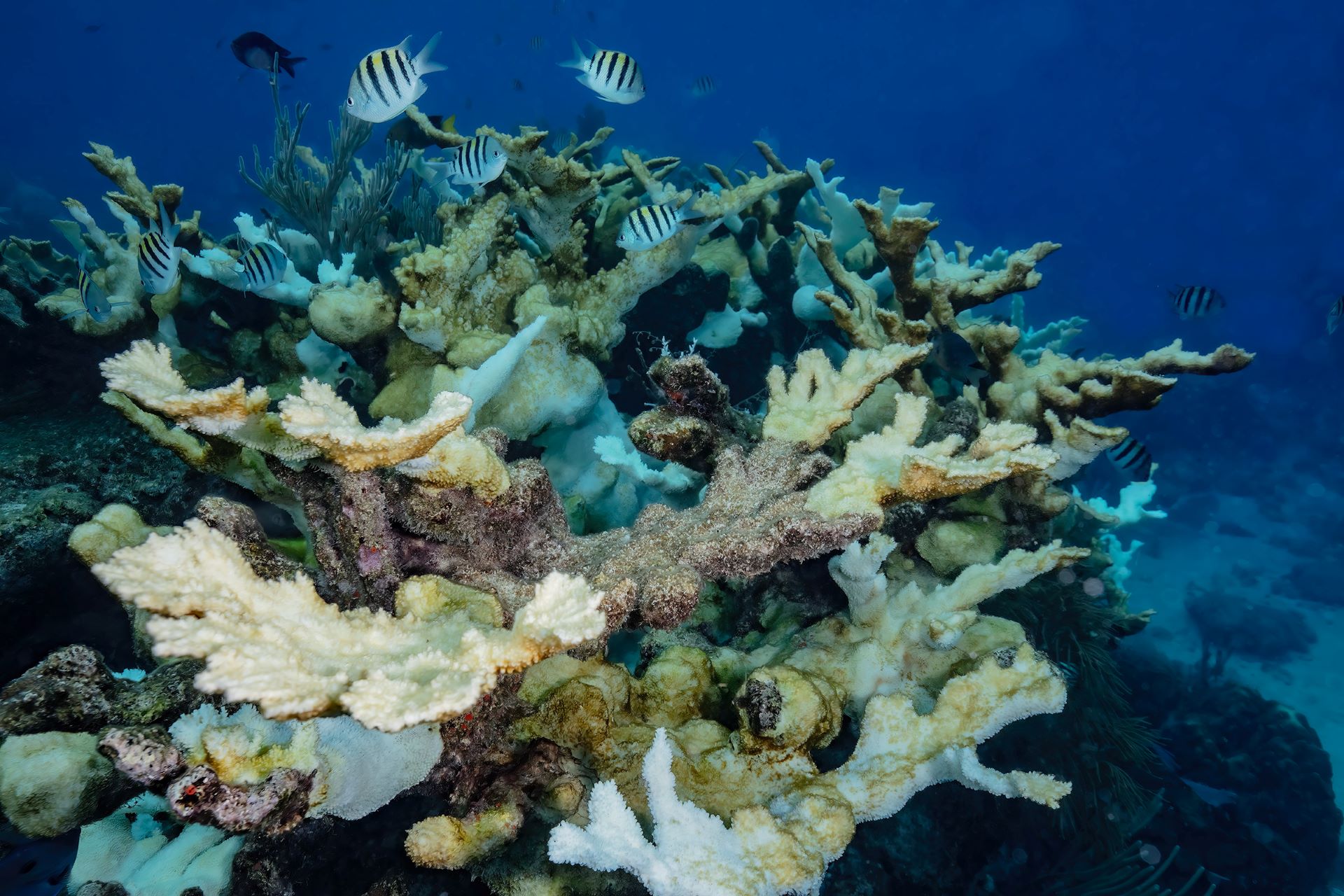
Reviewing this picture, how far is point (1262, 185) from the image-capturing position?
43.8m

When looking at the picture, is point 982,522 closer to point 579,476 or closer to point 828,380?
point 828,380

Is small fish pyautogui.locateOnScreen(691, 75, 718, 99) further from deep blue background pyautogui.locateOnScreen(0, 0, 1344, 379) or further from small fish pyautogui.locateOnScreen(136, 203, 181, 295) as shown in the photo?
deep blue background pyautogui.locateOnScreen(0, 0, 1344, 379)

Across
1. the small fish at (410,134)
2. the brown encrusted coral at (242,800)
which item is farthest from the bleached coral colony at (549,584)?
the small fish at (410,134)

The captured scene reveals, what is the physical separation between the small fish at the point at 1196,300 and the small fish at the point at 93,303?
843 cm

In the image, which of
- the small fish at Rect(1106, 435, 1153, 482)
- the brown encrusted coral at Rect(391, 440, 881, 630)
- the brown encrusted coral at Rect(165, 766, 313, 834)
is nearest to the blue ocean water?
the brown encrusted coral at Rect(391, 440, 881, 630)

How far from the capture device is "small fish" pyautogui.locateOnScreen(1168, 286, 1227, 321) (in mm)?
5914

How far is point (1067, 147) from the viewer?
5716cm

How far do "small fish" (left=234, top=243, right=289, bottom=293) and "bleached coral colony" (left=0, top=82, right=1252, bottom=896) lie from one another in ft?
0.43

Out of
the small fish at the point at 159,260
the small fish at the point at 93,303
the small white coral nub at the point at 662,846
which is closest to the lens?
the small white coral nub at the point at 662,846

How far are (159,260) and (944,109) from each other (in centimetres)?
8631

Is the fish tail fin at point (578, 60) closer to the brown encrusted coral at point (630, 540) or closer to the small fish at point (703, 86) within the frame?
the brown encrusted coral at point (630, 540)

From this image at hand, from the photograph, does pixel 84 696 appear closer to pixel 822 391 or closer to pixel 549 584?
pixel 549 584

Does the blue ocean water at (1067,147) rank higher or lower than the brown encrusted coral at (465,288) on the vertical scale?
higher

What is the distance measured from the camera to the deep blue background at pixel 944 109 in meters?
40.1
